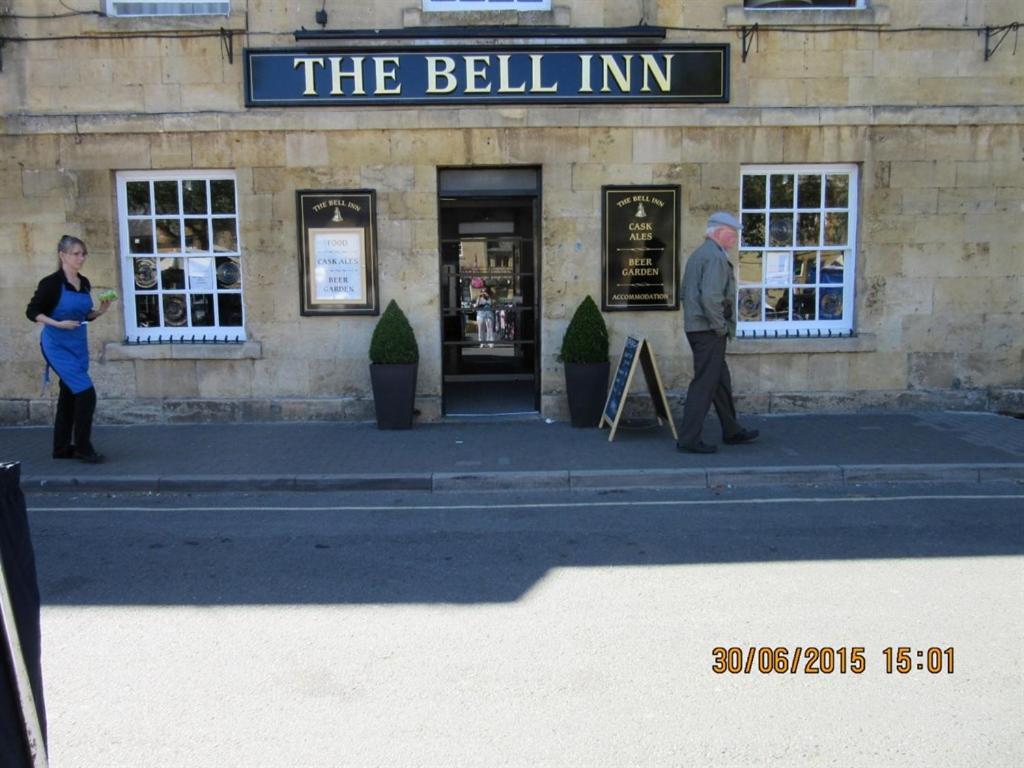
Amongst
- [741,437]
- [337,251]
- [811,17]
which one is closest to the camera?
[741,437]

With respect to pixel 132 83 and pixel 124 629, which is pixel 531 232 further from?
pixel 124 629

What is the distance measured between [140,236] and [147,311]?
0.88 m

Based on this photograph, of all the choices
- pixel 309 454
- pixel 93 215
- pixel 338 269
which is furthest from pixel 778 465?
pixel 93 215

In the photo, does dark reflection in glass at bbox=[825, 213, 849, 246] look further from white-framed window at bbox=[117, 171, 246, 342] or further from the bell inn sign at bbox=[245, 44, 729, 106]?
white-framed window at bbox=[117, 171, 246, 342]

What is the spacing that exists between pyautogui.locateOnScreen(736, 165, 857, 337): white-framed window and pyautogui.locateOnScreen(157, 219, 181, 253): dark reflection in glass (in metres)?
6.57

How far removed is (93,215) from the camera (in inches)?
383

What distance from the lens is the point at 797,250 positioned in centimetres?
1017

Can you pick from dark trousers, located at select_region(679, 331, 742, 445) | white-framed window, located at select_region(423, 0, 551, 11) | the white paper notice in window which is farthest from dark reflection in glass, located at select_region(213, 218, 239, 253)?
dark trousers, located at select_region(679, 331, 742, 445)

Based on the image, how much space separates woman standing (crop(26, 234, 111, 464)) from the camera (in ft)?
25.5

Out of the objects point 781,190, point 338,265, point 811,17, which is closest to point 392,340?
point 338,265

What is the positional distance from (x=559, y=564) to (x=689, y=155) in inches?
236

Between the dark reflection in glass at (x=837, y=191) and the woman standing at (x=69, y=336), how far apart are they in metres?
7.95

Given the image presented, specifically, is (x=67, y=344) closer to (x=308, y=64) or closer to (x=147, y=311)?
(x=147, y=311)

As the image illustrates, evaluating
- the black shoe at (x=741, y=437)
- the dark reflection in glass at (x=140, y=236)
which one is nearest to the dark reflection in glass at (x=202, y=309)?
the dark reflection in glass at (x=140, y=236)
